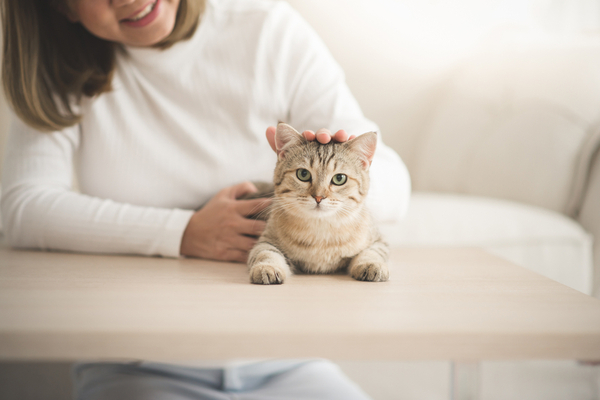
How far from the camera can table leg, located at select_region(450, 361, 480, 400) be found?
0.85 metres

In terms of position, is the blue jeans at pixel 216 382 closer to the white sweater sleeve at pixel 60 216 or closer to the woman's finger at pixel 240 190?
the white sweater sleeve at pixel 60 216

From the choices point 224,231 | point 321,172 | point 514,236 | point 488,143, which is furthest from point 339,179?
point 488,143

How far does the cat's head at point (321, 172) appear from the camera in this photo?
0.76 metres

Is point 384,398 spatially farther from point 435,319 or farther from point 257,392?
point 435,319

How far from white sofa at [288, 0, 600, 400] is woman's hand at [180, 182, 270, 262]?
576mm

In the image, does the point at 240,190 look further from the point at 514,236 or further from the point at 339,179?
the point at 514,236

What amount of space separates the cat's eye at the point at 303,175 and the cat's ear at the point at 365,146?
0.32 feet

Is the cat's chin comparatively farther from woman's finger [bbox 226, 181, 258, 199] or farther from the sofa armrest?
the sofa armrest

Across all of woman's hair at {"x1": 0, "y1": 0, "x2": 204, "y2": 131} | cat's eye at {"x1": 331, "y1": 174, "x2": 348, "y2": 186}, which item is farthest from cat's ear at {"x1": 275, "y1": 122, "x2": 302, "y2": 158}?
woman's hair at {"x1": 0, "y1": 0, "x2": 204, "y2": 131}

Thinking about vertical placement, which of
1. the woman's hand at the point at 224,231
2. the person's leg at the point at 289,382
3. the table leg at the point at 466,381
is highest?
the woman's hand at the point at 224,231

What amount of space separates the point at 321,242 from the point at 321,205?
9 cm

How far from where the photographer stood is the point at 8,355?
0.46m

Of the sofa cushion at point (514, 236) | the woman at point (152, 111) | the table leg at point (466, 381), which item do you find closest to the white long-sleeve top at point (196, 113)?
the woman at point (152, 111)

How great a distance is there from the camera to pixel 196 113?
3.72 ft
